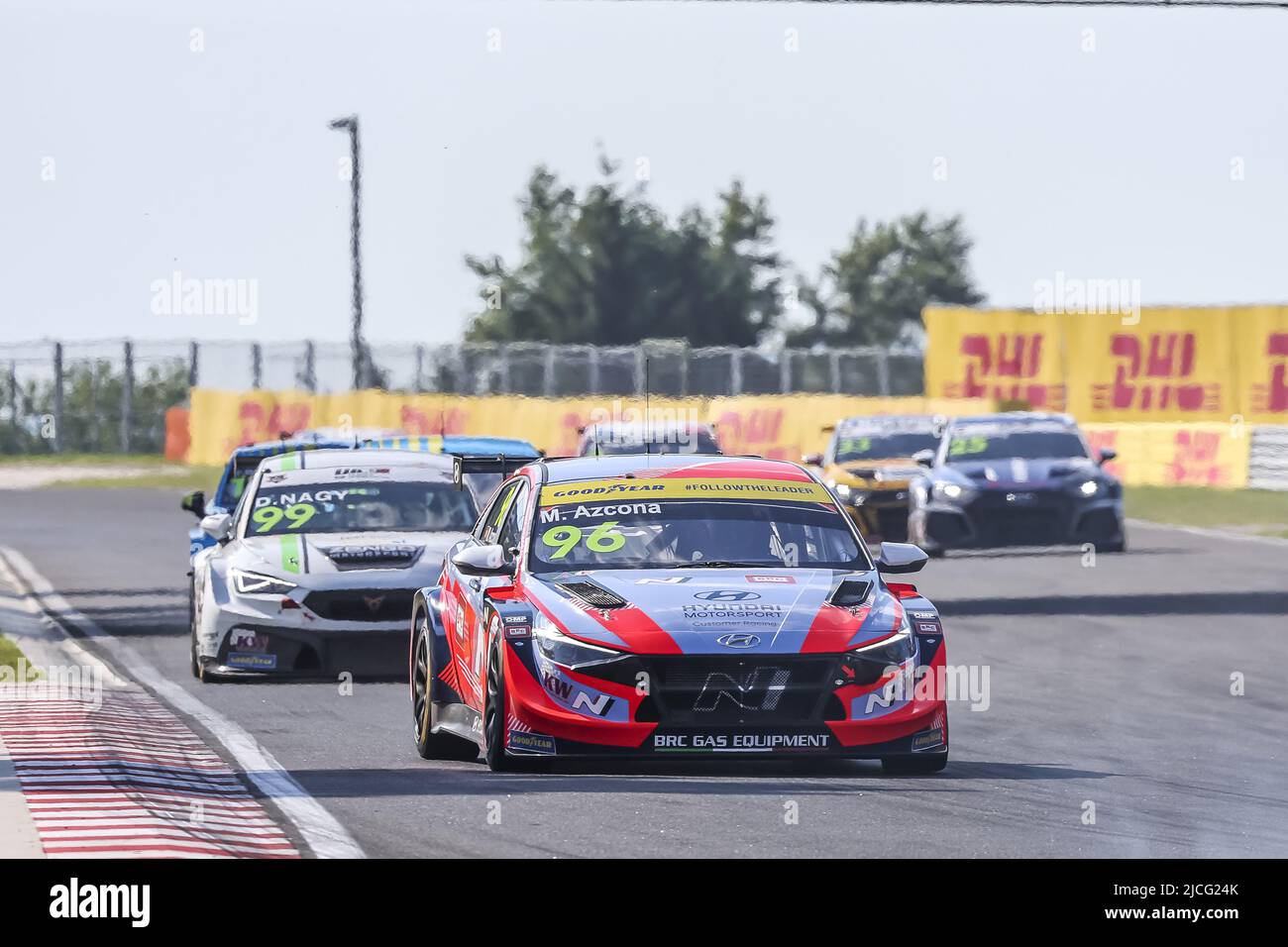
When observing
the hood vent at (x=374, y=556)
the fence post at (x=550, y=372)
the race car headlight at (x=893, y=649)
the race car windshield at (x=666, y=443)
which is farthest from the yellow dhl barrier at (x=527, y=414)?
the race car headlight at (x=893, y=649)

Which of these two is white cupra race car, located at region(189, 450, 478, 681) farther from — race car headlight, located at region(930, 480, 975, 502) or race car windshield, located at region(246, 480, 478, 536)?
race car headlight, located at region(930, 480, 975, 502)

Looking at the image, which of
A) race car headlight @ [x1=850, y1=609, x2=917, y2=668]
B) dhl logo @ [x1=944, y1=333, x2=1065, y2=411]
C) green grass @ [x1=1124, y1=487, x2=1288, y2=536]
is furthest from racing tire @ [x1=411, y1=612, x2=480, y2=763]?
dhl logo @ [x1=944, y1=333, x2=1065, y2=411]

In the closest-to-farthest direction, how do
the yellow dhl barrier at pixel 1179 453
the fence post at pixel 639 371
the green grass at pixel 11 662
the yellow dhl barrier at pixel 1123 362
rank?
the green grass at pixel 11 662 < the yellow dhl barrier at pixel 1179 453 < the yellow dhl barrier at pixel 1123 362 < the fence post at pixel 639 371

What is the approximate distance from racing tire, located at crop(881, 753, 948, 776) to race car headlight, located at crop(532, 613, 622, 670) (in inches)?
50.8

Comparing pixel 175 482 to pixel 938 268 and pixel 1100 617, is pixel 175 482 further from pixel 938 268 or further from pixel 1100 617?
pixel 938 268

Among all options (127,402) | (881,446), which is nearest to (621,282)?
(127,402)

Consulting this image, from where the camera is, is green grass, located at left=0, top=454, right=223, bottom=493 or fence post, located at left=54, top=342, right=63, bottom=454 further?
fence post, located at left=54, top=342, right=63, bottom=454

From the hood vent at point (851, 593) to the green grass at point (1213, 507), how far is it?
20.4 m

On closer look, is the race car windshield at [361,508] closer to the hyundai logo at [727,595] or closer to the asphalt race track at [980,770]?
the asphalt race track at [980,770]

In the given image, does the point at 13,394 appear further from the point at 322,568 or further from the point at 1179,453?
the point at 322,568

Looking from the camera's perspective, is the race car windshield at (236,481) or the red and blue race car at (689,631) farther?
the race car windshield at (236,481)

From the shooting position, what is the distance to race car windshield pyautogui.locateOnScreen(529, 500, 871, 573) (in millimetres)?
10867

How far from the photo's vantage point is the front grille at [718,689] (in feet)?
32.4

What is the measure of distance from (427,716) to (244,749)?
3.85 feet
